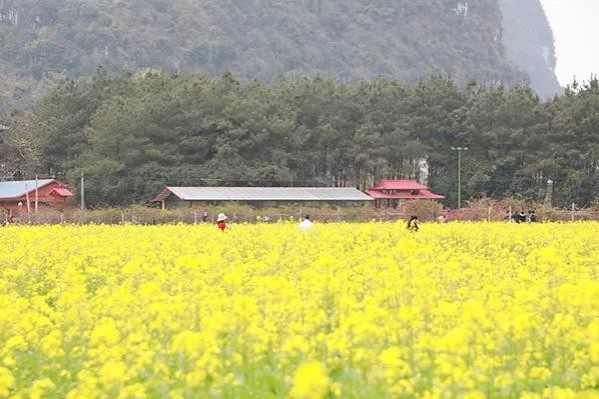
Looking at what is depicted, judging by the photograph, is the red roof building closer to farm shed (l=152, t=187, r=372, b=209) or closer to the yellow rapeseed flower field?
farm shed (l=152, t=187, r=372, b=209)

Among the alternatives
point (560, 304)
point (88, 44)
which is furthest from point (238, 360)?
point (88, 44)

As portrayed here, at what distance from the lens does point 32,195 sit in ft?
141

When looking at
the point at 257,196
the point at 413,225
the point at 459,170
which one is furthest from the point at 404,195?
the point at 413,225

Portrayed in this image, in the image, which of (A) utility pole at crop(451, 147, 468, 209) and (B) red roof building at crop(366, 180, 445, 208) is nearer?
(A) utility pole at crop(451, 147, 468, 209)

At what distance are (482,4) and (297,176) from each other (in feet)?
355

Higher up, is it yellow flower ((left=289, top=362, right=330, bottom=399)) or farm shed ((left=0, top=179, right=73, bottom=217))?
farm shed ((left=0, top=179, right=73, bottom=217))

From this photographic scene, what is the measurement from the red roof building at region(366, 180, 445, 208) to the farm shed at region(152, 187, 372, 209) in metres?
4.28

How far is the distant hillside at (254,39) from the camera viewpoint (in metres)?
101

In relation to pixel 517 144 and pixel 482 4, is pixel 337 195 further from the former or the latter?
pixel 482 4

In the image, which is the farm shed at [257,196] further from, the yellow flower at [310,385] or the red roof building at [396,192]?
the yellow flower at [310,385]

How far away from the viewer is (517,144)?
157 ft

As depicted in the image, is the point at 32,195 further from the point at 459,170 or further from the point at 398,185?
the point at 459,170

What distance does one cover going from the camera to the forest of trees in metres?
44.0

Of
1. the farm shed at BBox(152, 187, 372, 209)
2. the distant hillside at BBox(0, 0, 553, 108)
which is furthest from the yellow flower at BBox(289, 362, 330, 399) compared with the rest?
the distant hillside at BBox(0, 0, 553, 108)
